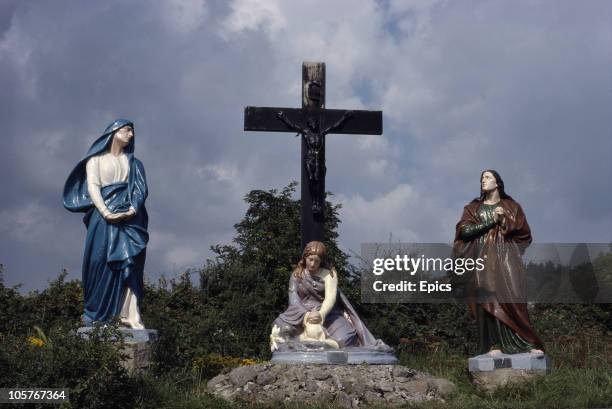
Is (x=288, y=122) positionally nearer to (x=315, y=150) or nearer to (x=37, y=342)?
(x=315, y=150)

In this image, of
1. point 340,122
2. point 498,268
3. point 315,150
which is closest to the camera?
point 498,268

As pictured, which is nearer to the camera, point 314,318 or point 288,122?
point 314,318

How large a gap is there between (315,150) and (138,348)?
128 inches

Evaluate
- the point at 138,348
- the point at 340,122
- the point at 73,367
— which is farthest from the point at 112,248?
the point at 340,122

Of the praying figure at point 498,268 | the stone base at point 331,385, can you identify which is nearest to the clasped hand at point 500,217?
the praying figure at point 498,268

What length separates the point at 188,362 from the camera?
1051 cm

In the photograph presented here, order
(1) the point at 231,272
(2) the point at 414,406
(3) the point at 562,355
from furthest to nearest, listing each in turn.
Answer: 1. (1) the point at 231,272
2. (3) the point at 562,355
3. (2) the point at 414,406

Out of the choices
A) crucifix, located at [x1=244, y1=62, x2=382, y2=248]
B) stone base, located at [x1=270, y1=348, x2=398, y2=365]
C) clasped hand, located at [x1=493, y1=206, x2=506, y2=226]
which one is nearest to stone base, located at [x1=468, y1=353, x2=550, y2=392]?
stone base, located at [x1=270, y1=348, x2=398, y2=365]

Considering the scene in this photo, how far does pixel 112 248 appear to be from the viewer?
30.8 ft

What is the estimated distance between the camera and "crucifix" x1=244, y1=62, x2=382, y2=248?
10188 millimetres

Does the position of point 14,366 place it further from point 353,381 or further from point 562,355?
point 562,355

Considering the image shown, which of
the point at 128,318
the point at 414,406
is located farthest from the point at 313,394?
the point at 128,318

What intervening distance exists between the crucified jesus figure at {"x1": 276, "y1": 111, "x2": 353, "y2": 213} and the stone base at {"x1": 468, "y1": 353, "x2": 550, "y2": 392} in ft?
9.11

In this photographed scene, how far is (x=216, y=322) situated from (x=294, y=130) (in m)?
3.40
